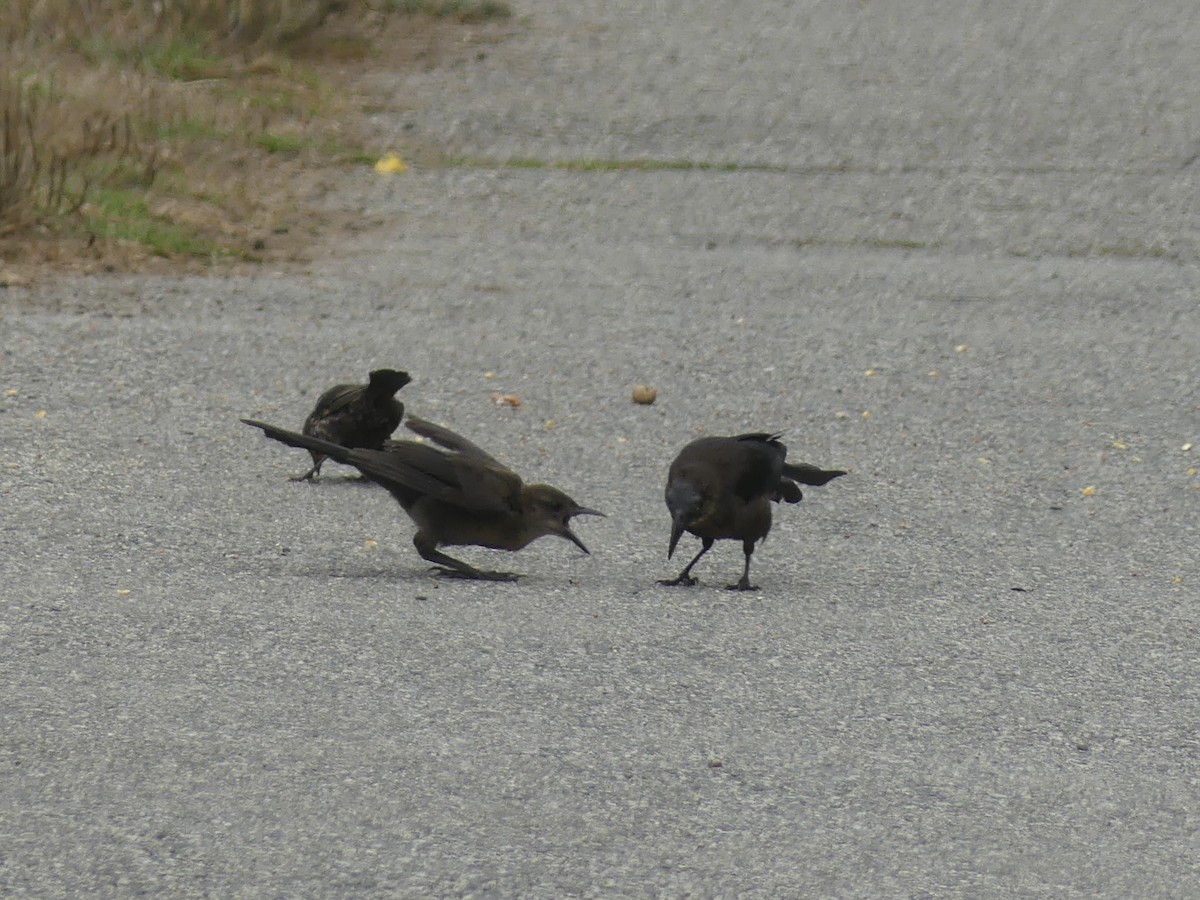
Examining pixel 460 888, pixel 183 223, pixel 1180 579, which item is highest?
pixel 460 888

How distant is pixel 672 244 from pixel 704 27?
278 inches

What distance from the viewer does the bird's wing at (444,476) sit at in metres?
5.82

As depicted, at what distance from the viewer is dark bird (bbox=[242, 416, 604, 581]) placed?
584 centimetres

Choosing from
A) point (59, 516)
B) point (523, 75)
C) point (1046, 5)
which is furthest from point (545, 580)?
point (1046, 5)

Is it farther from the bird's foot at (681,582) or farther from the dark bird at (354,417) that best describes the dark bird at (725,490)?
the dark bird at (354,417)

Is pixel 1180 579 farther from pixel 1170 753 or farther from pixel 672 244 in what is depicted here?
pixel 672 244

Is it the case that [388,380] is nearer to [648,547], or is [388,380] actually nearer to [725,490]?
[648,547]

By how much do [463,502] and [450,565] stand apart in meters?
0.26

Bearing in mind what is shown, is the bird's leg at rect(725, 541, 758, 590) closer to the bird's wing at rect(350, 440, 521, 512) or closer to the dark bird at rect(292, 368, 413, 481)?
the bird's wing at rect(350, 440, 521, 512)

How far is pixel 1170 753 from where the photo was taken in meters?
4.40

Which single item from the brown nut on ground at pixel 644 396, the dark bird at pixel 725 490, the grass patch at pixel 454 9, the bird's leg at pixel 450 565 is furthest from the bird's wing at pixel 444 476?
the grass patch at pixel 454 9

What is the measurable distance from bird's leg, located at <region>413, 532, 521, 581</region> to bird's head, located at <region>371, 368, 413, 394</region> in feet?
3.61

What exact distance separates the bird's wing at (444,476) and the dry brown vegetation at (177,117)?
550 cm

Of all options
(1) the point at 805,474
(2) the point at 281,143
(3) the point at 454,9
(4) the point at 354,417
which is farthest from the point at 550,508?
(3) the point at 454,9
